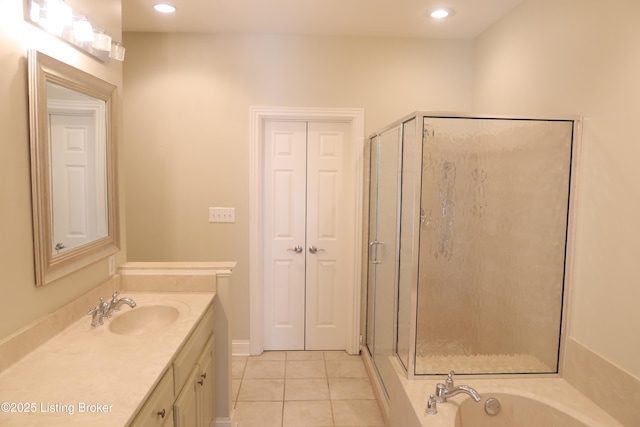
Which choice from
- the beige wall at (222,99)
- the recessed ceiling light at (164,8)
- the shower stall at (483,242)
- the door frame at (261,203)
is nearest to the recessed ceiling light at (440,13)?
the beige wall at (222,99)

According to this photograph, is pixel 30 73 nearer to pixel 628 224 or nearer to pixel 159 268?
pixel 159 268

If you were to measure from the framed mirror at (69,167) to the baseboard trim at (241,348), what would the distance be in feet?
5.11

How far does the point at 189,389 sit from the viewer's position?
1779mm

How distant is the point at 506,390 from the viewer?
1.98 metres

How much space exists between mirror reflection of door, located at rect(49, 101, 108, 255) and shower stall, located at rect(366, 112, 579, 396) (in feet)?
5.09

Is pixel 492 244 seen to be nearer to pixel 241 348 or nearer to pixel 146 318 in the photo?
pixel 146 318

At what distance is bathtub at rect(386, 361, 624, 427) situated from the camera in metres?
1.76

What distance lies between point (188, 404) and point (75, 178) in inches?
43.9

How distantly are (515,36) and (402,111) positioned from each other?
3.08ft

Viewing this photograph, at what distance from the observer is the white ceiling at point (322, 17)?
2564 millimetres

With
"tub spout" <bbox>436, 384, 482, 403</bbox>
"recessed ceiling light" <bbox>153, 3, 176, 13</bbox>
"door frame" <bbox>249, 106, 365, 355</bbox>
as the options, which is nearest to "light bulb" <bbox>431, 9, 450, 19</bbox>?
"door frame" <bbox>249, 106, 365, 355</bbox>

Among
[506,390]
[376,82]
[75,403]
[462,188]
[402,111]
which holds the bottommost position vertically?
[506,390]

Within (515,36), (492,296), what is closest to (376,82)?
(515,36)

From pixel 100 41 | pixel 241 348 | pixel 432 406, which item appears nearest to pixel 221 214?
pixel 241 348
